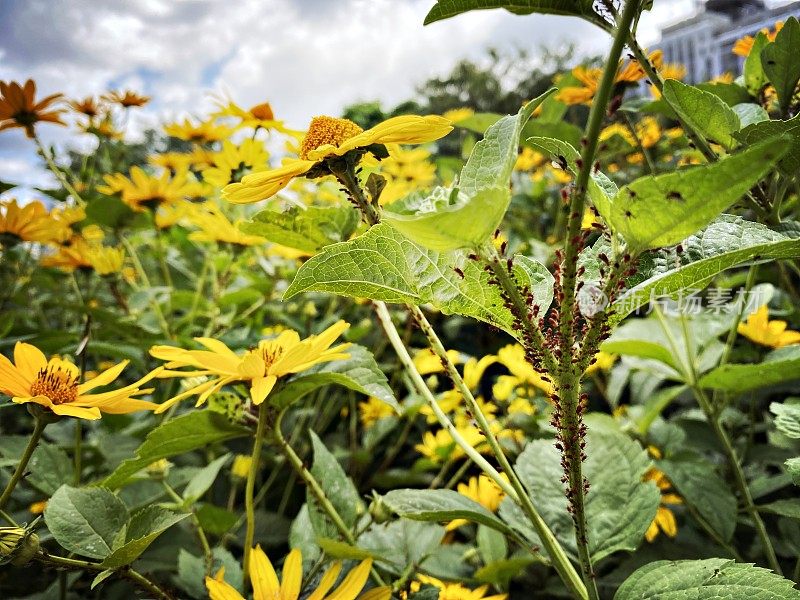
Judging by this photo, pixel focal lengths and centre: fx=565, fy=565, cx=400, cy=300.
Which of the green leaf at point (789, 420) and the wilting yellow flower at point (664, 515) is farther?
the wilting yellow flower at point (664, 515)

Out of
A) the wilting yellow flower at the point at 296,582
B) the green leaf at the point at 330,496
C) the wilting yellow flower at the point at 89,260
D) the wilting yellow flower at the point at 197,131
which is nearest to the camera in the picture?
the wilting yellow flower at the point at 296,582

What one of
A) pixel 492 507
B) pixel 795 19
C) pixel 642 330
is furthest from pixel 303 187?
pixel 795 19

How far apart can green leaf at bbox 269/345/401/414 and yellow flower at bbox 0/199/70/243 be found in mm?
751

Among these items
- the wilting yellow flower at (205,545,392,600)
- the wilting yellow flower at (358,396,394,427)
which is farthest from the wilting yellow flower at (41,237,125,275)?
the wilting yellow flower at (205,545,392,600)

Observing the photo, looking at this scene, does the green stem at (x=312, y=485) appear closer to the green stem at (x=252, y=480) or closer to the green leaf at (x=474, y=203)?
the green stem at (x=252, y=480)

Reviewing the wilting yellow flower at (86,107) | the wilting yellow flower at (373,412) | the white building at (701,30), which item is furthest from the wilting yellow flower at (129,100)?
the white building at (701,30)

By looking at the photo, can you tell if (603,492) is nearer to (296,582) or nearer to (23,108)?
(296,582)

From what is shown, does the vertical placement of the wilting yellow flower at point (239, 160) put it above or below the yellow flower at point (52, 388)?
above

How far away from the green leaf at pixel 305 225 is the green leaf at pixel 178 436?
164 mm

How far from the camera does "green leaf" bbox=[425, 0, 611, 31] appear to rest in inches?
14.2

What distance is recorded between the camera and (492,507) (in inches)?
29.5

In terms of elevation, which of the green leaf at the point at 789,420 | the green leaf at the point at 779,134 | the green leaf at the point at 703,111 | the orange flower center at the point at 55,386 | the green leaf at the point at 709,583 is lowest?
the green leaf at the point at 709,583

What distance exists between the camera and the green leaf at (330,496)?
0.53 meters

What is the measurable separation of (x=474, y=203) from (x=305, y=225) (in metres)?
0.29
